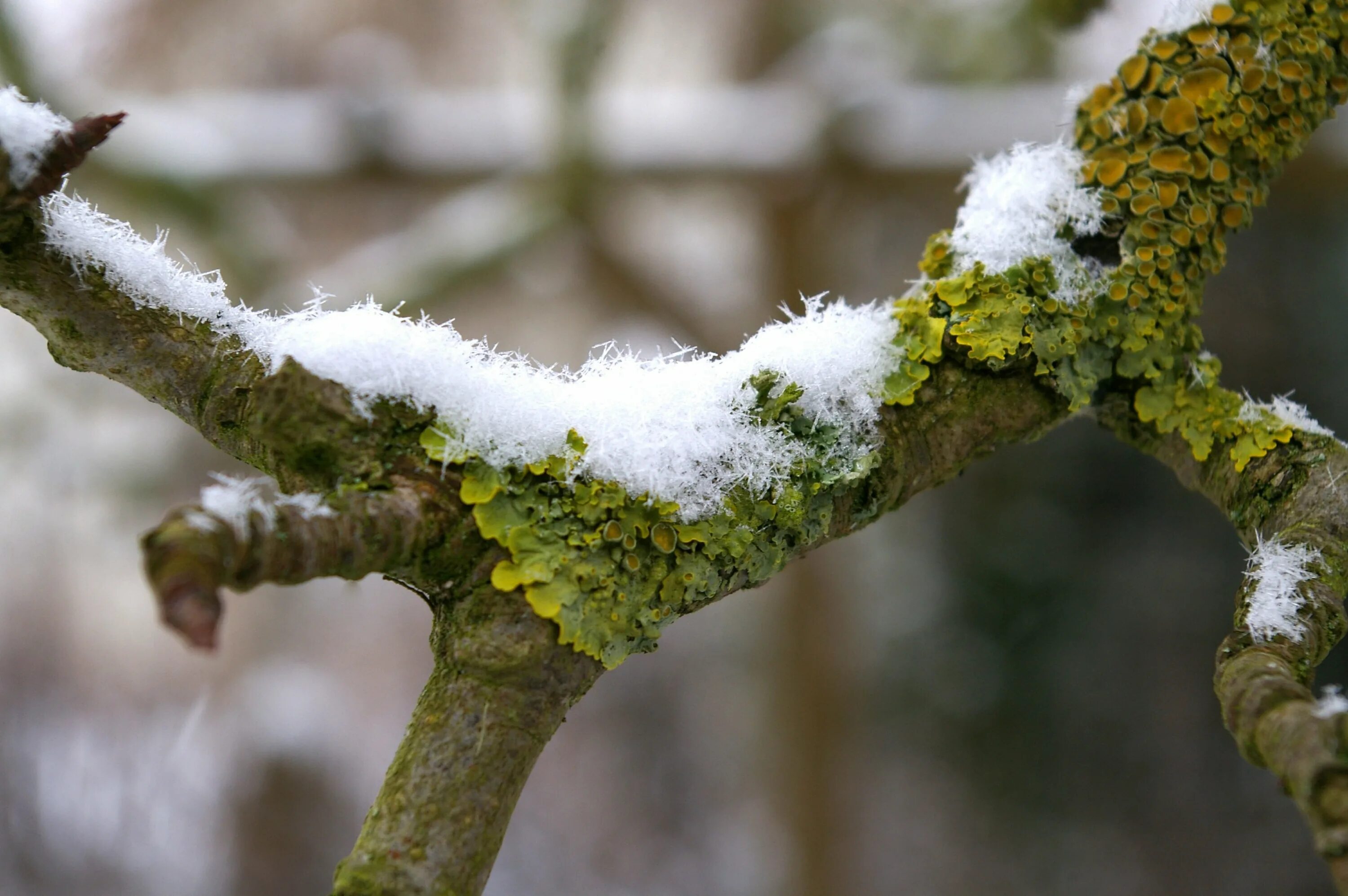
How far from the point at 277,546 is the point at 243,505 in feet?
0.08

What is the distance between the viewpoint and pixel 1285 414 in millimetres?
758

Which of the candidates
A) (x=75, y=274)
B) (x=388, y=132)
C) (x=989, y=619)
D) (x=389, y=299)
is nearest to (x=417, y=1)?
(x=388, y=132)

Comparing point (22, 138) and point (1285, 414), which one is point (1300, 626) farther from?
point (22, 138)

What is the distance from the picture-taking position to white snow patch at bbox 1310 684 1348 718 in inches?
18.3

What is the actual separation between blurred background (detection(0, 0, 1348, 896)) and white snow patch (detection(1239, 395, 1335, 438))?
1417mm

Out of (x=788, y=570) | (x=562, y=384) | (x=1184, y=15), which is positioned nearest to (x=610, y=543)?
(x=562, y=384)

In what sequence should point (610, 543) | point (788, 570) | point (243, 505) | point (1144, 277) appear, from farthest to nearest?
point (788, 570)
point (1144, 277)
point (610, 543)
point (243, 505)

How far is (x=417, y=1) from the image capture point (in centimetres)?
425

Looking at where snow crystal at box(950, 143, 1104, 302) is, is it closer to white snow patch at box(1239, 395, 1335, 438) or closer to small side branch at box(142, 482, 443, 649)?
white snow patch at box(1239, 395, 1335, 438)

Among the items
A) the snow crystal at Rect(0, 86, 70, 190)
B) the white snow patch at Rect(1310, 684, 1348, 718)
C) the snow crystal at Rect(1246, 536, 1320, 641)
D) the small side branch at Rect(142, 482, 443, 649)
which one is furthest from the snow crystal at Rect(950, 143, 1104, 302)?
the snow crystal at Rect(0, 86, 70, 190)

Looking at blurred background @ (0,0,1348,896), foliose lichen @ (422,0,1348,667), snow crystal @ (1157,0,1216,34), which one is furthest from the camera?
blurred background @ (0,0,1348,896)

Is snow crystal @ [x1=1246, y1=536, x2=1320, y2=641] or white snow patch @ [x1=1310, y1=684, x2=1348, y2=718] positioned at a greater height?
snow crystal @ [x1=1246, y1=536, x2=1320, y2=641]

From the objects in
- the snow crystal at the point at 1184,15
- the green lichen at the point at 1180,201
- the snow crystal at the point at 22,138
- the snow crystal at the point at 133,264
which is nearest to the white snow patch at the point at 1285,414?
the green lichen at the point at 1180,201

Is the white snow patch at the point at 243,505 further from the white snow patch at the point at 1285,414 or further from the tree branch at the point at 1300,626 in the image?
the white snow patch at the point at 1285,414
